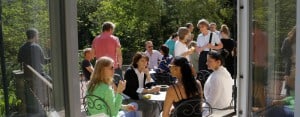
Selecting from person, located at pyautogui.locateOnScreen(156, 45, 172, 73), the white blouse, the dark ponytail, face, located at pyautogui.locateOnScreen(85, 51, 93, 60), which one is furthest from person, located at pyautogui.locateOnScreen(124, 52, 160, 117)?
person, located at pyautogui.locateOnScreen(156, 45, 172, 73)

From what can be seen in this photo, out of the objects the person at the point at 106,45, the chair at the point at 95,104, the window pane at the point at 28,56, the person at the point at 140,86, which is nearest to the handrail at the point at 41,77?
the window pane at the point at 28,56

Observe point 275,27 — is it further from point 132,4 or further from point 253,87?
point 132,4

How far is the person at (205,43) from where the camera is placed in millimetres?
6094

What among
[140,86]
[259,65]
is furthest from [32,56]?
[140,86]

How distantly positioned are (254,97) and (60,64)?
4.58ft

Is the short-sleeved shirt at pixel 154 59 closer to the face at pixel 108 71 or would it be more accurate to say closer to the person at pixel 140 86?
the person at pixel 140 86

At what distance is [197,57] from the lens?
21.9ft

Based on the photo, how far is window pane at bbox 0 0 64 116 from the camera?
167cm

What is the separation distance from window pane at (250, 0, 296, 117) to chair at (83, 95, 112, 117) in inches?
48.1

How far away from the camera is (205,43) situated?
6254 mm

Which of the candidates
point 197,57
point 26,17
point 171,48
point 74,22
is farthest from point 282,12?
point 171,48

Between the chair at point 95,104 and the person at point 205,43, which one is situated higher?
the person at point 205,43

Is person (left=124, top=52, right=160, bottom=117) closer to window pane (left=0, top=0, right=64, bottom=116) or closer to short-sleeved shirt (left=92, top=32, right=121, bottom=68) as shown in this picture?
short-sleeved shirt (left=92, top=32, right=121, bottom=68)

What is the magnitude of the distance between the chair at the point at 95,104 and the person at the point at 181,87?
466 millimetres
